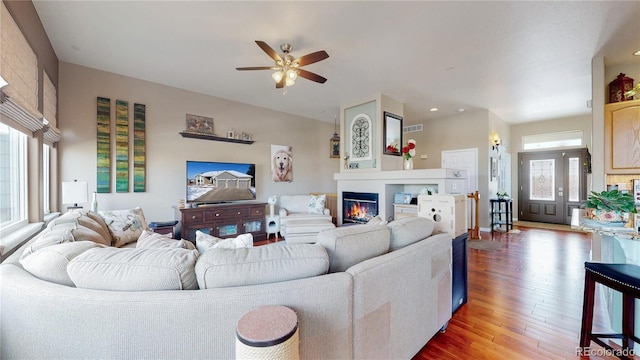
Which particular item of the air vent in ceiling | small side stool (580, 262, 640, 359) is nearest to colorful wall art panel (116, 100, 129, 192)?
small side stool (580, 262, 640, 359)

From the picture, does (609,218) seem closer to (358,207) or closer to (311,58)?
(311,58)

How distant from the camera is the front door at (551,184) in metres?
6.05

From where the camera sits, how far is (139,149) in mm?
3889

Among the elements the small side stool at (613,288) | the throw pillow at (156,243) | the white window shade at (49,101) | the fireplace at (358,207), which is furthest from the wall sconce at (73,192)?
the small side stool at (613,288)

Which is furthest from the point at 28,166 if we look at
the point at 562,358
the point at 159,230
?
the point at 562,358

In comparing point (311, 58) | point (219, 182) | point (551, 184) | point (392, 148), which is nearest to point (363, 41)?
point (311, 58)

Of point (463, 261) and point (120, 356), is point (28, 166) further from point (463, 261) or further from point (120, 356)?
point (463, 261)

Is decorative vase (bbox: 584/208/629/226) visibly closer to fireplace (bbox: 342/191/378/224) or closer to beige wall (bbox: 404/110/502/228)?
fireplace (bbox: 342/191/378/224)

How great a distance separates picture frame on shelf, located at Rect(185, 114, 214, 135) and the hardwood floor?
448 cm

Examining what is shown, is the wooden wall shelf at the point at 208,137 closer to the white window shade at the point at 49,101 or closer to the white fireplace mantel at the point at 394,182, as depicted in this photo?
the white window shade at the point at 49,101

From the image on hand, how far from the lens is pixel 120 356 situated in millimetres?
908

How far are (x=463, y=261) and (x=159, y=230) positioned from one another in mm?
3796

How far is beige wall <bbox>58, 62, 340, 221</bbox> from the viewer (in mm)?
3424

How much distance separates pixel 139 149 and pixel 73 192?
126 cm
